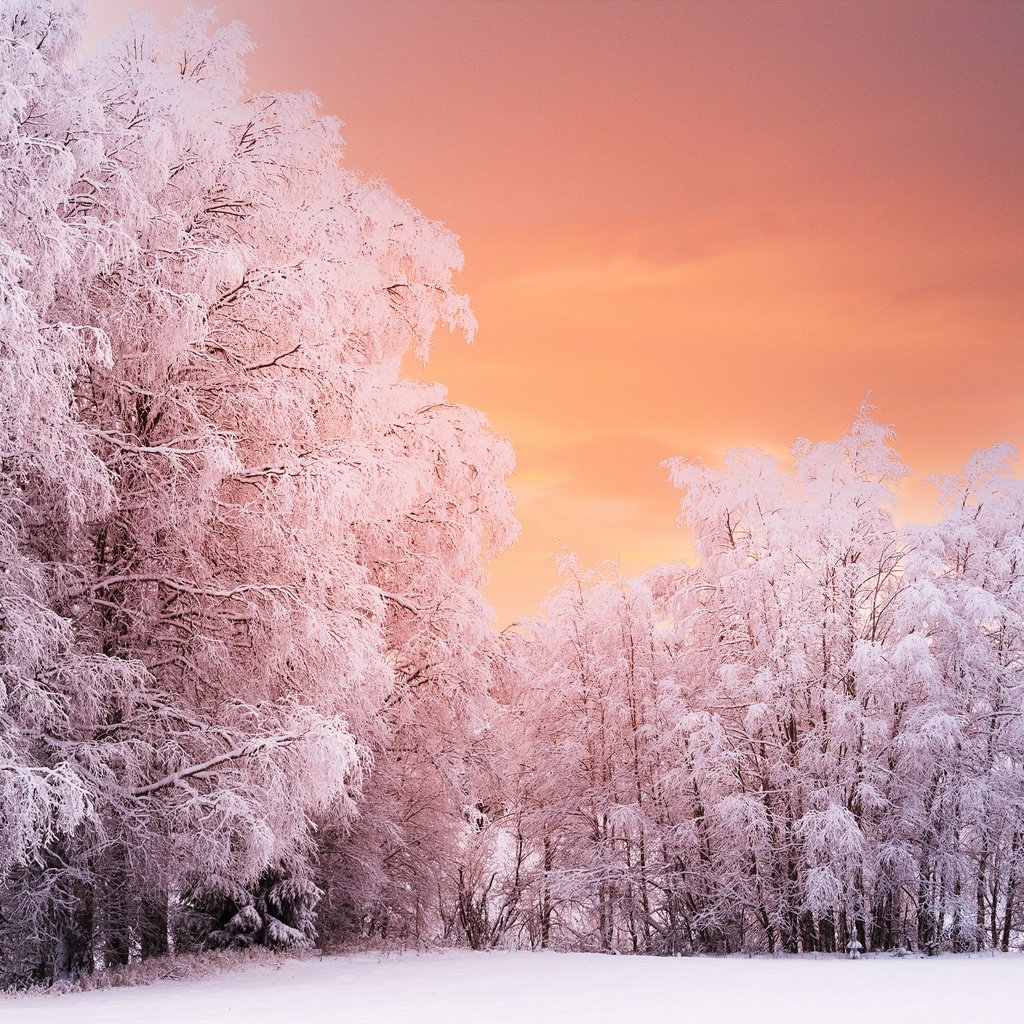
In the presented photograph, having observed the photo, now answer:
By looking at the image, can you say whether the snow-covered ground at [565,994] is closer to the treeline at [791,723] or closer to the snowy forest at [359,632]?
the snowy forest at [359,632]

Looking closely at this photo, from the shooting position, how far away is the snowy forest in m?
9.37

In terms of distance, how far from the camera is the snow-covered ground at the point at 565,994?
733cm

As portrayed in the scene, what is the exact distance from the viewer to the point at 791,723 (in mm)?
14602

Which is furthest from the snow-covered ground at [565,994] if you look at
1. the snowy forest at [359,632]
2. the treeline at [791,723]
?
the treeline at [791,723]

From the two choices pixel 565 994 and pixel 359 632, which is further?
pixel 359 632

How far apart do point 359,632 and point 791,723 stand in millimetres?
6882

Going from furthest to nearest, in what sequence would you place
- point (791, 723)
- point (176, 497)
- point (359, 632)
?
point (791, 723)
point (359, 632)
point (176, 497)

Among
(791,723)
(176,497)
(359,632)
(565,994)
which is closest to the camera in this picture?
Result: (565,994)

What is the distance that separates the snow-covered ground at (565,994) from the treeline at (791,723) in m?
1.89

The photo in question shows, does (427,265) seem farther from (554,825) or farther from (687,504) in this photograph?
(554,825)

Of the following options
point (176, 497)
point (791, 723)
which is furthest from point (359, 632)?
point (791, 723)

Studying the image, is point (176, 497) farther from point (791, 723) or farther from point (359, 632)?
point (791, 723)

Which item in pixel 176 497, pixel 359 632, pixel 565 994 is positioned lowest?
pixel 565 994

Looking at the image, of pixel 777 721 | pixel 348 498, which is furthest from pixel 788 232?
pixel 348 498
